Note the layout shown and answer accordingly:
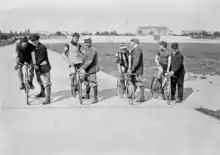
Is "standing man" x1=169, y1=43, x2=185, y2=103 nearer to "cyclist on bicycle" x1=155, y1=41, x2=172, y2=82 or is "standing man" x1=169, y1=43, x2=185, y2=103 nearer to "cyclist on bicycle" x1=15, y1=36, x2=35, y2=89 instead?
"cyclist on bicycle" x1=155, y1=41, x2=172, y2=82

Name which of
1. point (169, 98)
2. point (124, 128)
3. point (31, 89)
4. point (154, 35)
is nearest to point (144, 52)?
point (154, 35)

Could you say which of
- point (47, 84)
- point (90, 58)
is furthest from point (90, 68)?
point (47, 84)

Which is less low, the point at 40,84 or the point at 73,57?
the point at 73,57

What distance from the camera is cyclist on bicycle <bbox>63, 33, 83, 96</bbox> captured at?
362cm

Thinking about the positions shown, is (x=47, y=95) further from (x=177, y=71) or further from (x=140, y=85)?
(x=177, y=71)

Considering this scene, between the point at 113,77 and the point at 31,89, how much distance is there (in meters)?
0.75

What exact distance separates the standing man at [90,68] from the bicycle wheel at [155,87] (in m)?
0.53

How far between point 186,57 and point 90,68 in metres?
0.88

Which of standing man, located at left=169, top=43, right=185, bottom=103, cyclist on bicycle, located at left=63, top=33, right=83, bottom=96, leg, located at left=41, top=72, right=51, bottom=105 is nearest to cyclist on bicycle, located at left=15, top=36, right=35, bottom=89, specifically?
leg, located at left=41, top=72, right=51, bottom=105

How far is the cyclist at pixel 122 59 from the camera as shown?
3689mm

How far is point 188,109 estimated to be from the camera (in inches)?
150

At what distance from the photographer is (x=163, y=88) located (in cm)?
384

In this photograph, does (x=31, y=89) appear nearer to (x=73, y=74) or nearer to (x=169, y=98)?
(x=73, y=74)

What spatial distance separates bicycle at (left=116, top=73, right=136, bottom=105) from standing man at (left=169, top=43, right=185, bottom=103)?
0.39 meters
